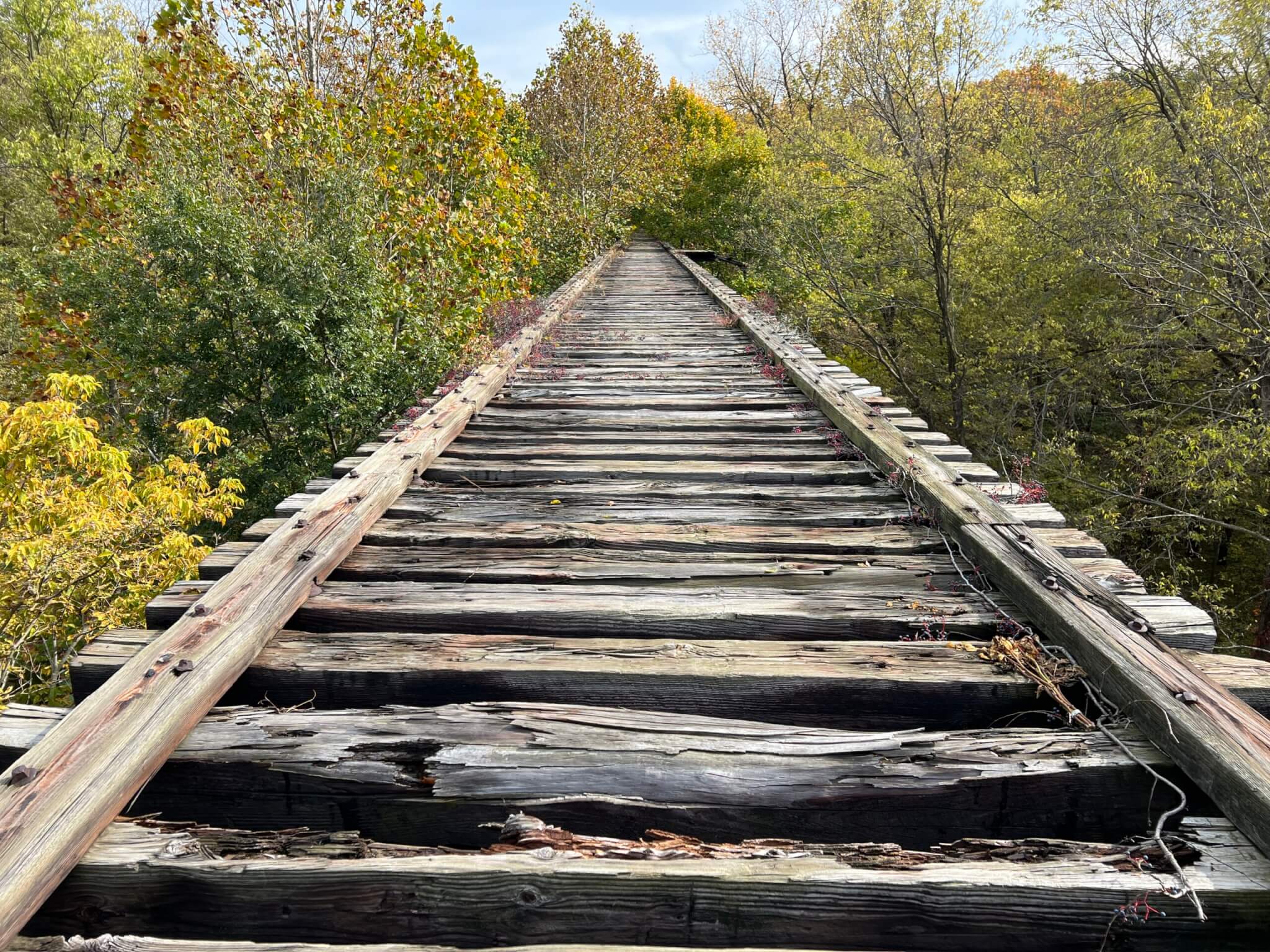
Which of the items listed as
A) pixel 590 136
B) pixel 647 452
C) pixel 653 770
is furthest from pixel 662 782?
pixel 590 136

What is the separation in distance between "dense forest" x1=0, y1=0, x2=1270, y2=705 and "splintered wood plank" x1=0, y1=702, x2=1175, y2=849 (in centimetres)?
432

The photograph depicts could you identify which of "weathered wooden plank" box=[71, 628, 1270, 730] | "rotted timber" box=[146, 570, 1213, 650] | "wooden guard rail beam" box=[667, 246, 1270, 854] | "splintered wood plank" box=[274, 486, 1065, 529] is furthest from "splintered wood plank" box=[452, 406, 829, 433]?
"weathered wooden plank" box=[71, 628, 1270, 730]

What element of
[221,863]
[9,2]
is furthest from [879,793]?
[9,2]

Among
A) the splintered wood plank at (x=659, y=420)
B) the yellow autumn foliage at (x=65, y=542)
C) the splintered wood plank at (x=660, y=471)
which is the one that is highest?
the splintered wood plank at (x=659, y=420)

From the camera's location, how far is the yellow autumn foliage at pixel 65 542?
525 cm

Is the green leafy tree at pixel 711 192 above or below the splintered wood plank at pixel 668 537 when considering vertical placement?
above

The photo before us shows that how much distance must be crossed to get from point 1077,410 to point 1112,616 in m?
12.5

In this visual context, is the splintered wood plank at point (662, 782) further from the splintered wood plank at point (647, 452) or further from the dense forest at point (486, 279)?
the dense forest at point (486, 279)

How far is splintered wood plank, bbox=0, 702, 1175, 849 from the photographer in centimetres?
153

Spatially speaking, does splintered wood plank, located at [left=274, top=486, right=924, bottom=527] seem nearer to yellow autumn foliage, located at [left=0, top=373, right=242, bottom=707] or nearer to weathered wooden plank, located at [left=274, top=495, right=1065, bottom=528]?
weathered wooden plank, located at [left=274, top=495, right=1065, bottom=528]

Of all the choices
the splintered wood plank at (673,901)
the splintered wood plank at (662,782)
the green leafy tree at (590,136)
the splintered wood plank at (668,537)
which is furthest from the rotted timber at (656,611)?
the green leafy tree at (590,136)

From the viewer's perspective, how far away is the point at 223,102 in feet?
30.8

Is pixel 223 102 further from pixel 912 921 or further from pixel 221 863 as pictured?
pixel 912 921

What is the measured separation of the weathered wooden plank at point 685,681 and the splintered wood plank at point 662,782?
0.18m
